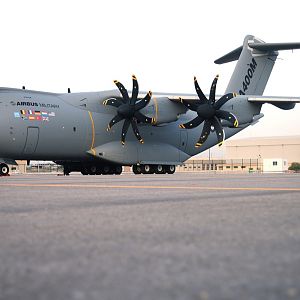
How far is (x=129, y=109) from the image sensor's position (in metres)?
25.5

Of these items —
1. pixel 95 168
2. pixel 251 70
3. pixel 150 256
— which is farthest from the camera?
pixel 251 70

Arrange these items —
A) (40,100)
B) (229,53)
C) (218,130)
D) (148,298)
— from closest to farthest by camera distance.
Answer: (148,298)
(40,100)
(218,130)
(229,53)

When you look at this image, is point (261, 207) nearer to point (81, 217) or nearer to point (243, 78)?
point (81, 217)

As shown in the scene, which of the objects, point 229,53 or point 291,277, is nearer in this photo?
point 291,277

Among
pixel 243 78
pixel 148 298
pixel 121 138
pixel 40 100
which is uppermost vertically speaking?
pixel 243 78

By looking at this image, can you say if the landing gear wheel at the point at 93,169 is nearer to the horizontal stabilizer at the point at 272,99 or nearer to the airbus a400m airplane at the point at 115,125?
the airbus a400m airplane at the point at 115,125

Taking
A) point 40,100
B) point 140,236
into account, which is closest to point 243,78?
point 40,100

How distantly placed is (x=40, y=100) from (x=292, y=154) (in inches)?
3420

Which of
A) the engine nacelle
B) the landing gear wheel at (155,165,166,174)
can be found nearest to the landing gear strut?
the landing gear wheel at (155,165,166,174)

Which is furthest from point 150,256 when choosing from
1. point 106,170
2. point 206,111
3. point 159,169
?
point 106,170

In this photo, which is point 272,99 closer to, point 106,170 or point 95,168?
point 106,170

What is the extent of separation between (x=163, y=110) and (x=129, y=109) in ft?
6.84

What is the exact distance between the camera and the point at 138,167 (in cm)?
2905

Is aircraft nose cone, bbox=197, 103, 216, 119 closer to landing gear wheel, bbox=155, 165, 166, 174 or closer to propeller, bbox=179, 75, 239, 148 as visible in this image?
propeller, bbox=179, 75, 239, 148
